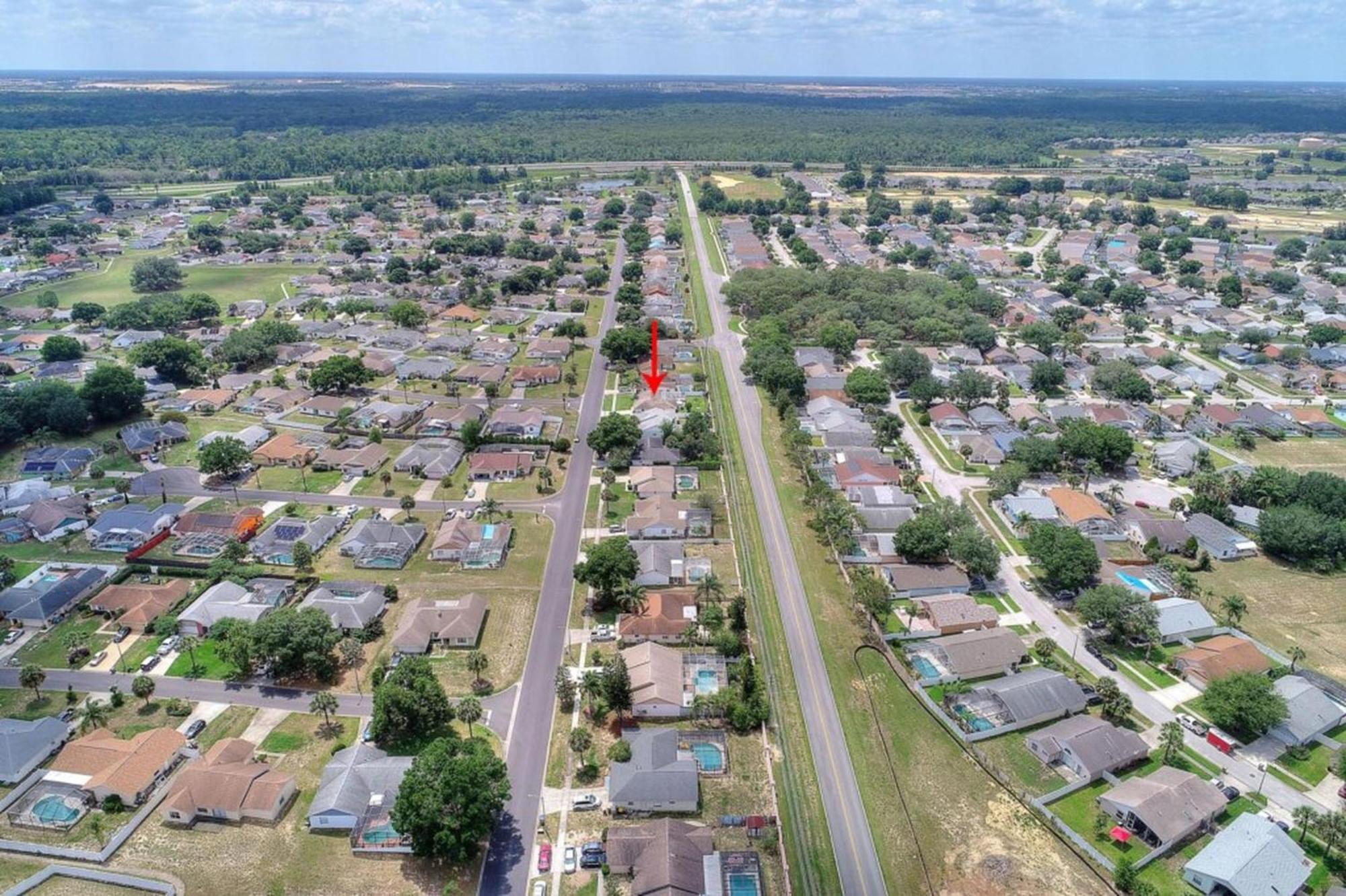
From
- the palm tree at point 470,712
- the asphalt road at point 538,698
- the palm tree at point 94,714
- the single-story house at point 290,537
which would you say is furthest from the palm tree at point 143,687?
the asphalt road at point 538,698

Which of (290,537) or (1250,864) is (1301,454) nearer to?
(1250,864)

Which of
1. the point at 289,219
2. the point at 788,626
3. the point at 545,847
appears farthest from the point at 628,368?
the point at 289,219

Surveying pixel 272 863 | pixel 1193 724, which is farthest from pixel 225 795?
pixel 1193 724

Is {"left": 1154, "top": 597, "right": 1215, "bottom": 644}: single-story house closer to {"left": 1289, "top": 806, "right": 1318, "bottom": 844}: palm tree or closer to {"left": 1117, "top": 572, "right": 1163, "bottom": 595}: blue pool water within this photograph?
{"left": 1117, "top": 572, "right": 1163, "bottom": 595}: blue pool water

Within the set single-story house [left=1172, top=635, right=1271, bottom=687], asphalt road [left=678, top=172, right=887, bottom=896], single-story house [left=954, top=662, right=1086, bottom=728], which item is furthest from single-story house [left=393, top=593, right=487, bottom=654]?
single-story house [left=1172, top=635, right=1271, bottom=687]

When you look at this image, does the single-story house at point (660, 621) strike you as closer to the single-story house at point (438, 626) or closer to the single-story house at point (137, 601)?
the single-story house at point (438, 626)
